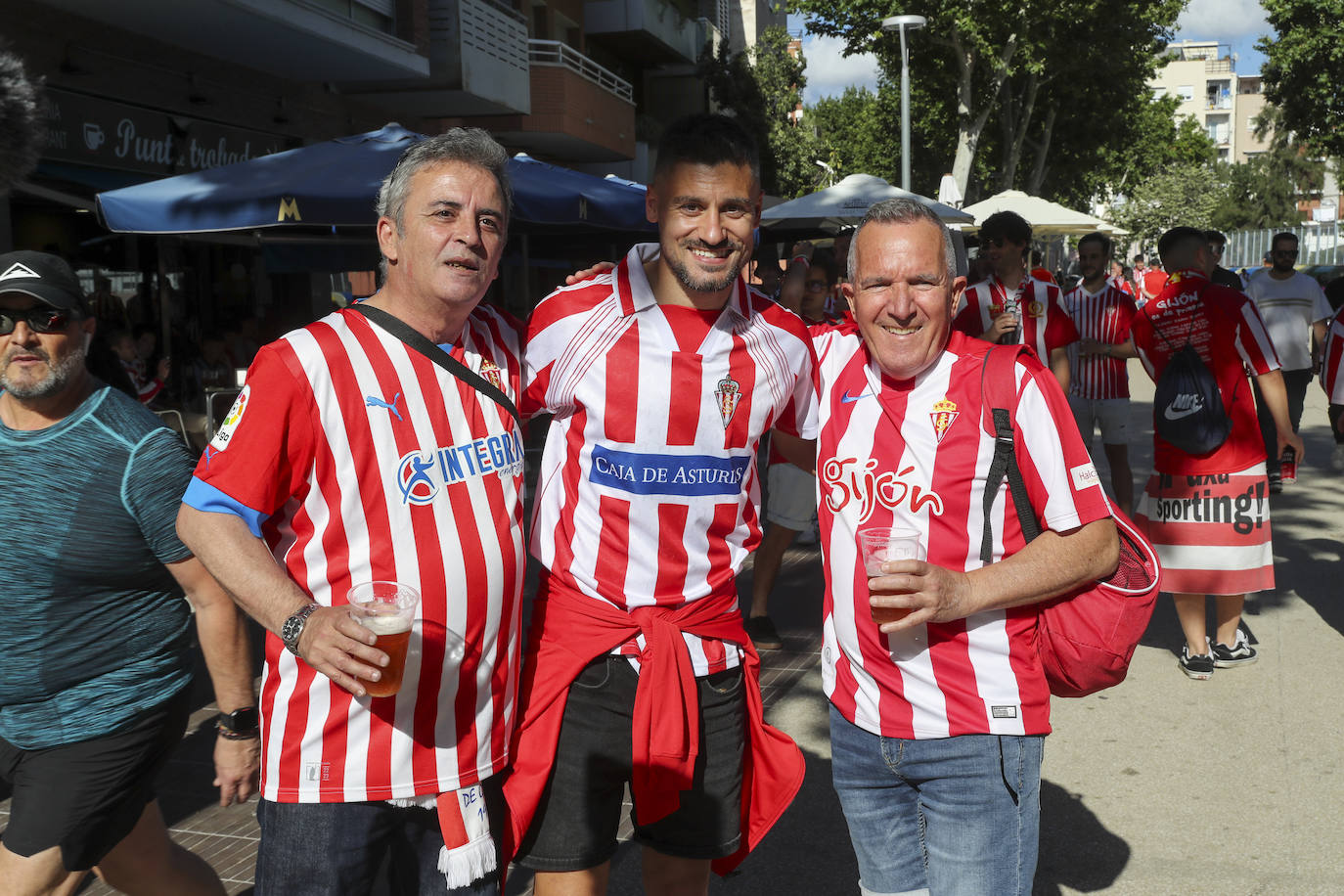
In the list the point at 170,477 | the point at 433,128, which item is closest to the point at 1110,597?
the point at 170,477

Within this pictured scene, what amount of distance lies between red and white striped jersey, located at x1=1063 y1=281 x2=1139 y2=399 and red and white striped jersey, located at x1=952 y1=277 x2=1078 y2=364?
73 centimetres

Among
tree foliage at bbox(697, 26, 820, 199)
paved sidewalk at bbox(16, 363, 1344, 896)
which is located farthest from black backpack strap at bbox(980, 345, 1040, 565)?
tree foliage at bbox(697, 26, 820, 199)

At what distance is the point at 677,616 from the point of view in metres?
2.77

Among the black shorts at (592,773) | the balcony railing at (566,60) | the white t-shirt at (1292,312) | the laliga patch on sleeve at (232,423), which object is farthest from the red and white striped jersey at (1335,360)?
the balcony railing at (566,60)

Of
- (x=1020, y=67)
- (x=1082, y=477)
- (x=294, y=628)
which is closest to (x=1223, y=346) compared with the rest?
(x=1082, y=477)

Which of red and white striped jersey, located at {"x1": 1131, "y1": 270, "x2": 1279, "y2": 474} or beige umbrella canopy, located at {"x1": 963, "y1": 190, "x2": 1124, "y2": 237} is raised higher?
beige umbrella canopy, located at {"x1": 963, "y1": 190, "x2": 1124, "y2": 237}

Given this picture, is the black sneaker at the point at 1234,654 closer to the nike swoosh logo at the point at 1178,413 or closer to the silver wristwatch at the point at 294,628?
the nike swoosh logo at the point at 1178,413

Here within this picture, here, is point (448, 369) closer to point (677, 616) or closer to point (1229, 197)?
point (677, 616)

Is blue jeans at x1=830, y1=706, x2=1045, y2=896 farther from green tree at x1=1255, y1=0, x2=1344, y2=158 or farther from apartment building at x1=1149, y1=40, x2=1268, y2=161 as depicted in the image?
apartment building at x1=1149, y1=40, x2=1268, y2=161

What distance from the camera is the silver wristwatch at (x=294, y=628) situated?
7.13 feet

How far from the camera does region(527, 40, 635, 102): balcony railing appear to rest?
2041 cm

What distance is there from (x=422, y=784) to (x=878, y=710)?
3.17 ft

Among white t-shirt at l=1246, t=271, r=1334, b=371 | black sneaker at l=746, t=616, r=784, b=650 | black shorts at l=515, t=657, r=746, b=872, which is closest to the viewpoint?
black shorts at l=515, t=657, r=746, b=872

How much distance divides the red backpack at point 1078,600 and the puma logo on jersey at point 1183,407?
3.71 meters
